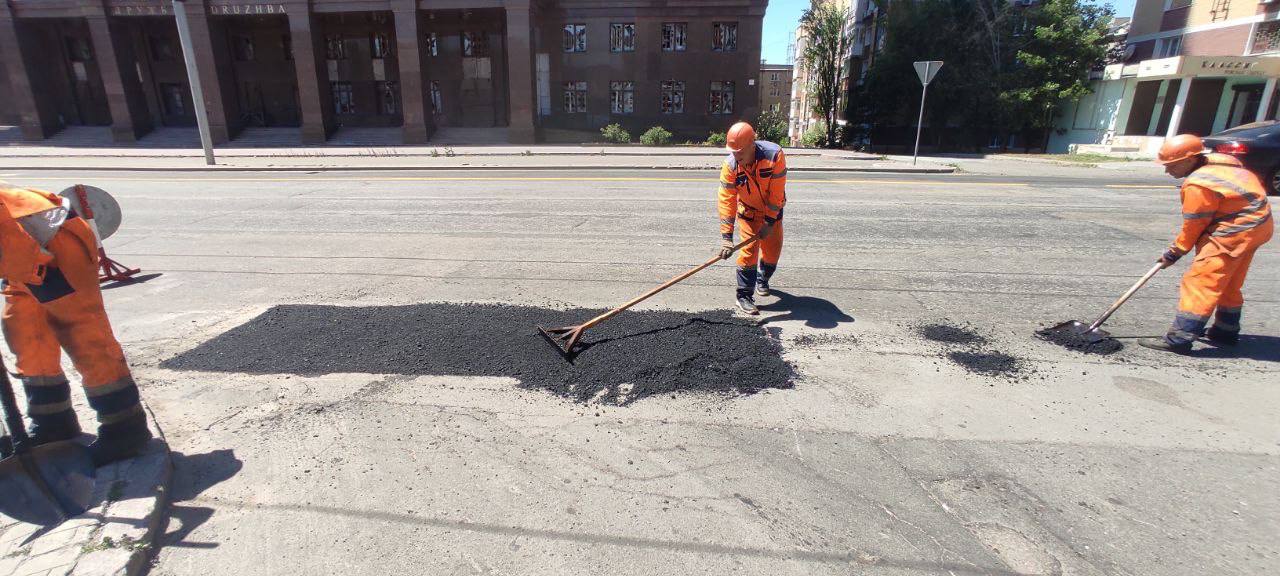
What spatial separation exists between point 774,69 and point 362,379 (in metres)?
85.8

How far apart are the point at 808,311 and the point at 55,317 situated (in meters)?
5.24

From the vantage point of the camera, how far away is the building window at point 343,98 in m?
33.0

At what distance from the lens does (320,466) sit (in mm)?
3391

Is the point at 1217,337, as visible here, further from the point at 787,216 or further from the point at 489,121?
the point at 489,121

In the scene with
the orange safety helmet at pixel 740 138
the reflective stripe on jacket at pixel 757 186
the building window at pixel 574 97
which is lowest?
the reflective stripe on jacket at pixel 757 186

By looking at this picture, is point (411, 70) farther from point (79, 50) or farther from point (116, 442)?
point (116, 442)

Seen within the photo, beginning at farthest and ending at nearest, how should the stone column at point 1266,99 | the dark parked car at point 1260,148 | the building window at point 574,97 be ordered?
the building window at point 574,97 → the stone column at point 1266,99 → the dark parked car at point 1260,148

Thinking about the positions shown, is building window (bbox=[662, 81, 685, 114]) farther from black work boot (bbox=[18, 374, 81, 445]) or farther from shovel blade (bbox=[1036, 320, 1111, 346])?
black work boot (bbox=[18, 374, 81, 445])

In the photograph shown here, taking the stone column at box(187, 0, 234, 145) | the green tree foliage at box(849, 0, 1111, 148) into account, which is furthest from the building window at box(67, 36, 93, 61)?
the green tree foliage at box(849, 0, 1111, 148)

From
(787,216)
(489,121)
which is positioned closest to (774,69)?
(489,121)

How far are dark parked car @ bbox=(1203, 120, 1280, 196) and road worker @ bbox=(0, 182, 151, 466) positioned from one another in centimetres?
1731

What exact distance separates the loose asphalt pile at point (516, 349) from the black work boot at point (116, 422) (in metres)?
1.22

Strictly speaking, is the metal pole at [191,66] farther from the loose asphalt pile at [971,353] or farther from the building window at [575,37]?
the loose asphalt pile at [971,353]

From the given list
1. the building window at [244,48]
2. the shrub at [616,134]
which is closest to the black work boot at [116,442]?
the shrub at [616,134]
